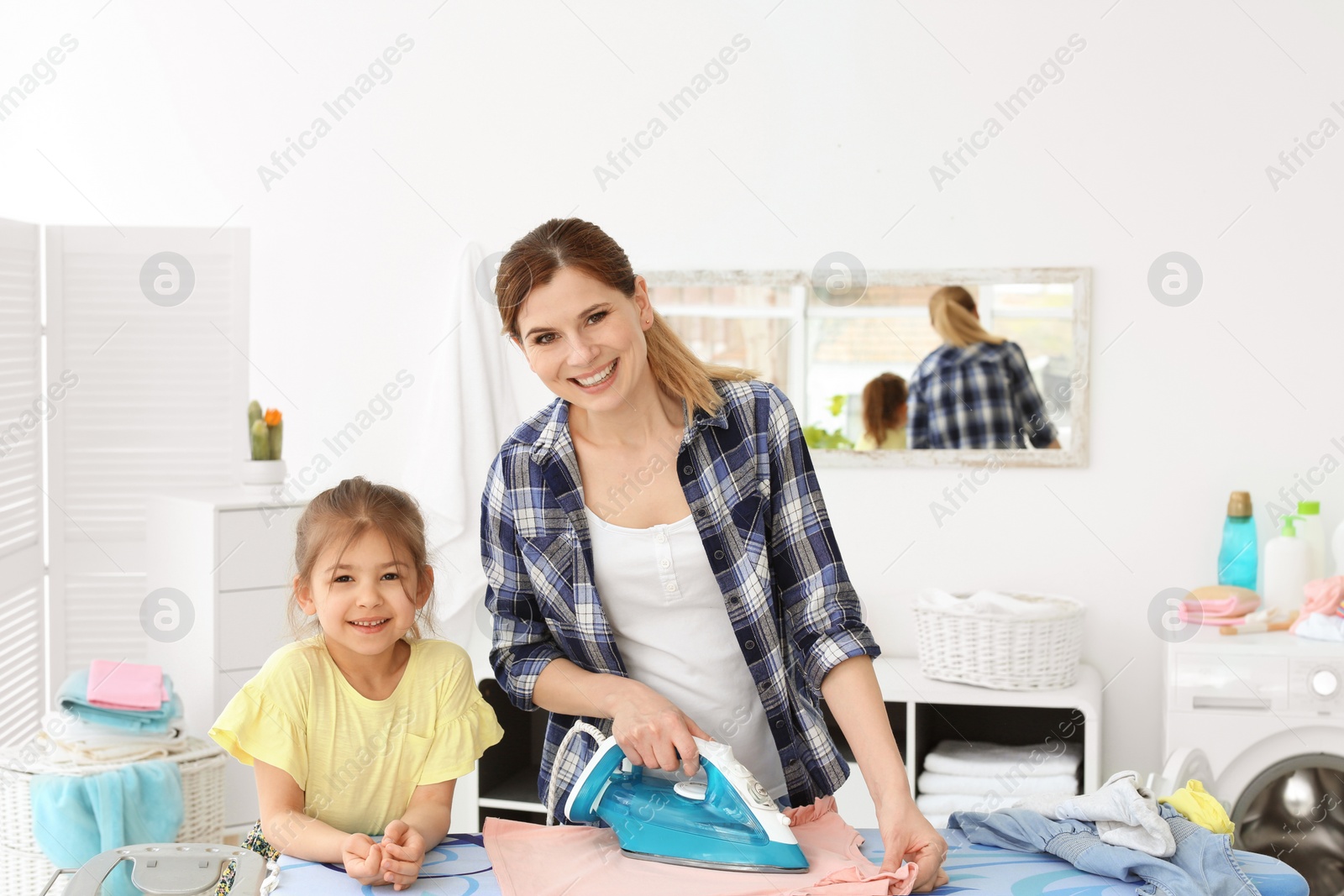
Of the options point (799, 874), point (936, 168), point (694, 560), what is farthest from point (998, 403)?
point (799, 874)

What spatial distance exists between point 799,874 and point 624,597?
0.42m

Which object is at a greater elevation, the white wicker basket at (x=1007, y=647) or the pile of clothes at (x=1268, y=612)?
the pile of clothes at (x=1268, y=612)

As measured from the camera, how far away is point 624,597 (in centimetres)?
151

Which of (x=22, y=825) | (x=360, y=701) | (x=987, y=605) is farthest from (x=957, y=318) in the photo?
(x=22, y=825)

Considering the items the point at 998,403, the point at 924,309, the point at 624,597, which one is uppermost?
the point at 924,309

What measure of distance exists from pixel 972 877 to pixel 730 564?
0.45 metres

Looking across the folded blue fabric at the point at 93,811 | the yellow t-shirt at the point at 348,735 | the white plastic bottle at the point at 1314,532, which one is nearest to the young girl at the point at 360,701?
the yellow t-shirt at the point at 348,735

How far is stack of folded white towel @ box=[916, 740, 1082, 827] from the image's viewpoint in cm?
268

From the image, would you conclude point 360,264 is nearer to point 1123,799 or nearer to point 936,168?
point 936,168

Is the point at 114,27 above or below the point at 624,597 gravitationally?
above

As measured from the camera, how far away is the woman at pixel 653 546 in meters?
1.42

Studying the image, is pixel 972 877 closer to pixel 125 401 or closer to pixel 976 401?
pixel 976 401

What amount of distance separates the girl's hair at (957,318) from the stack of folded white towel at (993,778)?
1022 millimetres

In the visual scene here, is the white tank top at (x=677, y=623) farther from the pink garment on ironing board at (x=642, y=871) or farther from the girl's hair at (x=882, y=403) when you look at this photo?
the girl's hair at (x=882, y=403)
